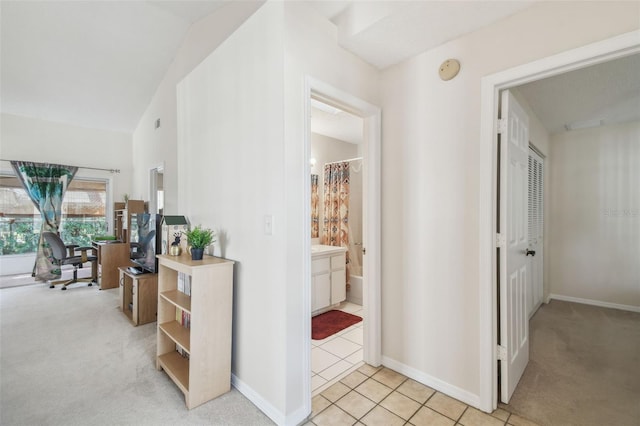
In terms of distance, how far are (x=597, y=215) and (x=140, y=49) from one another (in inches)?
267

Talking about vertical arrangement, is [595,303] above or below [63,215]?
below

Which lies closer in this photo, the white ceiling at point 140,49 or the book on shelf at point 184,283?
the white ceiling at point 140,49

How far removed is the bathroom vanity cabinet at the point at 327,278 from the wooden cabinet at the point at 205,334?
1.49 metres

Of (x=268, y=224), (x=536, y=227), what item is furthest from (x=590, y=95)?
(x=268, y=224)

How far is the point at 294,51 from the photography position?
1.76 metres

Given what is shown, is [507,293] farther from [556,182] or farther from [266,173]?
[556,182]

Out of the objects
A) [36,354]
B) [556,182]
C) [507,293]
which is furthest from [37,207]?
[556,182]

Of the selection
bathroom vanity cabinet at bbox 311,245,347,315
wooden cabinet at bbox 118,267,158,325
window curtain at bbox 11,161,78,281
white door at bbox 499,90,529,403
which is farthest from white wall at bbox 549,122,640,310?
window curtain at bbox 11,161,78,281

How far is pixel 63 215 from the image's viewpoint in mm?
5473

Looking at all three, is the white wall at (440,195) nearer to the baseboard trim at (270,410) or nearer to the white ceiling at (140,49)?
the white ceiling at (140,49)

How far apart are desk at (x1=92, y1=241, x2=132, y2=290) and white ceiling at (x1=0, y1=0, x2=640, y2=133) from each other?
8.19ft

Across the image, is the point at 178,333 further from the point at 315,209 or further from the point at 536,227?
the point at 536,227

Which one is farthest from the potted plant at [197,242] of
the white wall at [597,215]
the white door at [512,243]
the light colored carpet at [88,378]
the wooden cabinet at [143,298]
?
the white wall at [597,215]

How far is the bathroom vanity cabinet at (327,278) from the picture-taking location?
3438 millimetres
